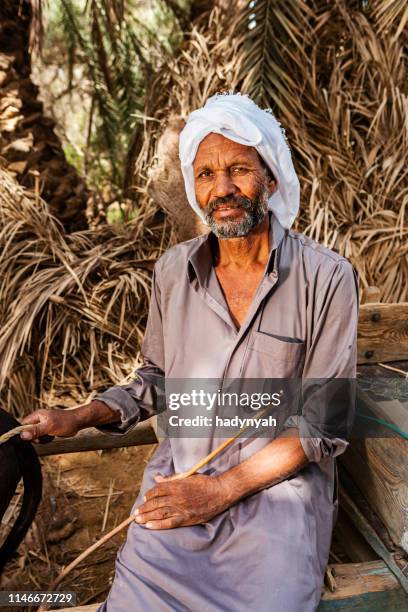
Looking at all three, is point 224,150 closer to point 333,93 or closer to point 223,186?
point 223,186

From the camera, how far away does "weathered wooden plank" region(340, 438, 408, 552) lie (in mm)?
1791

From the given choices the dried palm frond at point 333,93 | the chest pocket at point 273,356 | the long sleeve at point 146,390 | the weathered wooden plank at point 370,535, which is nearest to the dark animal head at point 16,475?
the long sleeve at point 146,390

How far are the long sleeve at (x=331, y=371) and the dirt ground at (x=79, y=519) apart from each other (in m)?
1.33

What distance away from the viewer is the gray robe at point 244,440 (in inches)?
59.1

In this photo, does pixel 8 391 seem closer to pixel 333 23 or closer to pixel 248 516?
pixel 248 516

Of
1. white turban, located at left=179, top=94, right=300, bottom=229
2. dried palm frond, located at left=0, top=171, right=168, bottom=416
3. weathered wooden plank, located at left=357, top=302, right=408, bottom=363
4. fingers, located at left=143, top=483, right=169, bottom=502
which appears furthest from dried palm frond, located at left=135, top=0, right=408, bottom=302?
fingers, located at left=143, top=483, right=169, bottom=502

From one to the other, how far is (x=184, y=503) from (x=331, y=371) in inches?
22.4

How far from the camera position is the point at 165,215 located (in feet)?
13.0

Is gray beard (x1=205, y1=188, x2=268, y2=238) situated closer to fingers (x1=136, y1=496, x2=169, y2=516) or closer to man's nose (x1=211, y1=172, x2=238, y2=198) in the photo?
man's nose (x1=211, y1=172, x2=238, y2=198)

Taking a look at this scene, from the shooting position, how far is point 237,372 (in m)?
1.82

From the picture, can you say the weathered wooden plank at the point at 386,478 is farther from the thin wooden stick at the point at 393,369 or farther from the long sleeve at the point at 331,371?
the thin wooden stick at the point at 393,369

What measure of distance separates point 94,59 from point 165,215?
2.40 meters

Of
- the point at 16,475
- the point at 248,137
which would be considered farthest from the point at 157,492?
the point at 248,137

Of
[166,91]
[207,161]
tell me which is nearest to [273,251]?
[207,161]
